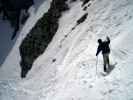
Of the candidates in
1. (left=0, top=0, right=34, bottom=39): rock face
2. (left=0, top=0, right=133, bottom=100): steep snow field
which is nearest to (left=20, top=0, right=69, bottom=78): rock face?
(left=0, top=0, right=133, bottom=100): steep snow field

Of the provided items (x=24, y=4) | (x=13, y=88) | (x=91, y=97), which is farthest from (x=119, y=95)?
(x=24, y=4)

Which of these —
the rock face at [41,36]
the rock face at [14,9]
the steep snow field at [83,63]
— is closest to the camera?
the steep snow field at [83,63]

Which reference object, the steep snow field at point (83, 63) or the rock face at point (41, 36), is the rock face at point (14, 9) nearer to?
the rock face at point (41, 36)

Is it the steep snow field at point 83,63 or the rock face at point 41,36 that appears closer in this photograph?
the steep snow field at point 83,63

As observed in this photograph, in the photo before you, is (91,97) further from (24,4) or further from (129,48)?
(24,4)

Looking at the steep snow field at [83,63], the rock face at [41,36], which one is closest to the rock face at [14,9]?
the rock face at [41,36]
